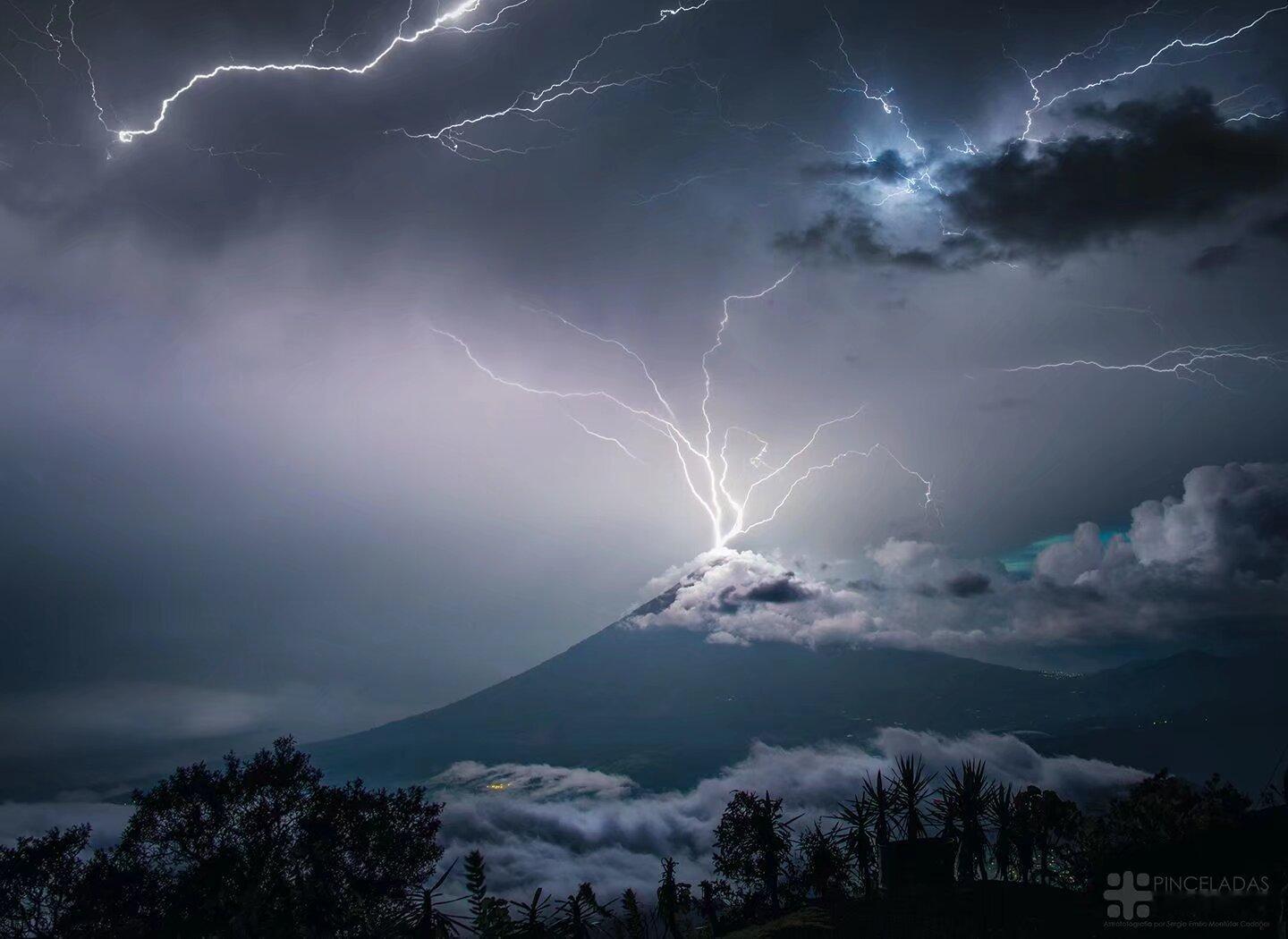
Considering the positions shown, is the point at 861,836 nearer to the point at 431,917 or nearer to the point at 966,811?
the point at 966,811

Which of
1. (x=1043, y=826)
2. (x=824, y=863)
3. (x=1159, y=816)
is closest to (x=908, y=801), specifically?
(x=824, y=863)

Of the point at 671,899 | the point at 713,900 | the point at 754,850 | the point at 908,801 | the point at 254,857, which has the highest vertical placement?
the point at 254,857

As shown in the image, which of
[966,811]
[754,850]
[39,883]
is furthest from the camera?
[754,850]

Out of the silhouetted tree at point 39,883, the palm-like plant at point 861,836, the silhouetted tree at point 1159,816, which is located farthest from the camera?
the palm-like plant at point 861,836

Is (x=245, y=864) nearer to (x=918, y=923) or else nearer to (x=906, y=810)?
(x=918, y=923)

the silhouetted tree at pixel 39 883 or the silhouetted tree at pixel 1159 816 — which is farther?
the silhouetted tree at pixel 1159 816

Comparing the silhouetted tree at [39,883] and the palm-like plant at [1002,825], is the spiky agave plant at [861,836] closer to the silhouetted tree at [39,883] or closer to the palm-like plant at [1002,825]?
the palm-like plant at [1002,825]

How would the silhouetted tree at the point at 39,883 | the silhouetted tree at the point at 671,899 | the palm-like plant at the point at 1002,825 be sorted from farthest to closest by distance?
the palm-like plant at the point at 1002,825, the silhouetted tree at the point at 671,899, the silhouetted tree at the point at 39,883

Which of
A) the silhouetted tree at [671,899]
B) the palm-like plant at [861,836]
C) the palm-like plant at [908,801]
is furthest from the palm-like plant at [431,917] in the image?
the palm-like plant at [908,801]
